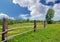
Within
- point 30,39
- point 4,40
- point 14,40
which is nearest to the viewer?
point 4,40

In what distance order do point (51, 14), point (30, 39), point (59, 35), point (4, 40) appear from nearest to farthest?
point (4, 40) → point (30, 39) → point (59, 35) → point (51, 14)

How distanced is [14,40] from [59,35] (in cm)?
584

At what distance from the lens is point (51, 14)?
11444 cm

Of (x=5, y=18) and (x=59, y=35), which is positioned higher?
(x=5, y=18)

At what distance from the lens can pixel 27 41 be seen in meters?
17.2

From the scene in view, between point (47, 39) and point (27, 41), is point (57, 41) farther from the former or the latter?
point (27, 41)

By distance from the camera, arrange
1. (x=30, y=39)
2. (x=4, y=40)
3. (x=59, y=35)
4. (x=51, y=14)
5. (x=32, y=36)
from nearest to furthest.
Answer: (x=4, y=40) → (x=30, y=39) → (x=32, y=36) → (x=59, y=35) → (x=51, y=14)

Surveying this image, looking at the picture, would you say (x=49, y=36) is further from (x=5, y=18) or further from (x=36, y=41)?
(x=5, y=18)

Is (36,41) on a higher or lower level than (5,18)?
lower

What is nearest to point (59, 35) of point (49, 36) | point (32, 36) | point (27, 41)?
point (49, 36)

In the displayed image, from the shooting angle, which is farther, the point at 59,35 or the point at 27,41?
the point at 59,35

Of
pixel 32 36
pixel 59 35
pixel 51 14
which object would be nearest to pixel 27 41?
pixel 32 36

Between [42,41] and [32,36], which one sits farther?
[32,36]

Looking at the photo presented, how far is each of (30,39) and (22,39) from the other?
0.87m
